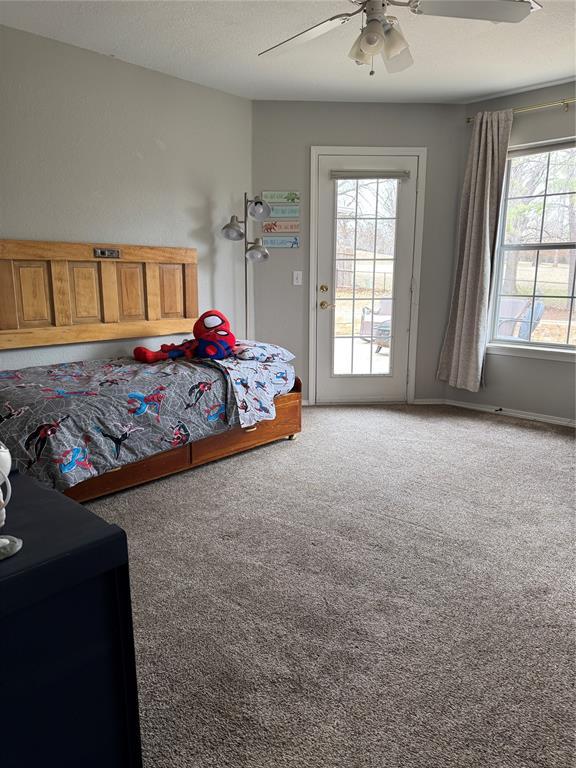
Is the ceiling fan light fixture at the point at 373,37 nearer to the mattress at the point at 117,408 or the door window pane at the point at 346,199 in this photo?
the mattress at the point at 117,408

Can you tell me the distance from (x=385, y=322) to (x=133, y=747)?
4.00 m

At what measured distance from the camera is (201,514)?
262cm

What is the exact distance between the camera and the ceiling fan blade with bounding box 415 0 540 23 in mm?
2020

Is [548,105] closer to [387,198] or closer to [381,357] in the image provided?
[387,198]

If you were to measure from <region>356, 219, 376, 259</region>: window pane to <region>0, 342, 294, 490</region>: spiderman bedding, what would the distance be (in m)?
1.46

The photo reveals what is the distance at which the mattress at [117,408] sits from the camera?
235 centimetres

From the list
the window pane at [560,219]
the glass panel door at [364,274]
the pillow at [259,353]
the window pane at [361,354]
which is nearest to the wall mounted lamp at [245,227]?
the glass panel door at [364,274]

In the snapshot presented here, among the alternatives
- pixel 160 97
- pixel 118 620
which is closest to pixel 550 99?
pixel 160 97

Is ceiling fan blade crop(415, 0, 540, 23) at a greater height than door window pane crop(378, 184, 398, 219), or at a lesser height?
greater

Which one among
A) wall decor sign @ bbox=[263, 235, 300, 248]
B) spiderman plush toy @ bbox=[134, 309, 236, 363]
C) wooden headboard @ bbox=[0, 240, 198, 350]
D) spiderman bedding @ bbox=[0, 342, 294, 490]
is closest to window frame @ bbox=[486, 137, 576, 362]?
wall decor sign @ bbox=[263, 235, 300, 248]

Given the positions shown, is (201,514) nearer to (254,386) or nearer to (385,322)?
(254,386)

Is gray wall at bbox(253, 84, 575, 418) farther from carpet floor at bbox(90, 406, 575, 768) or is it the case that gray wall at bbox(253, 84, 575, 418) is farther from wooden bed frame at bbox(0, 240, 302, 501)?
carpet floor at bbox(90, 406, 575, 768)

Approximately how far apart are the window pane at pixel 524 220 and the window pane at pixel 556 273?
18cm

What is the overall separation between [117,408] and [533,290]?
3.43m
